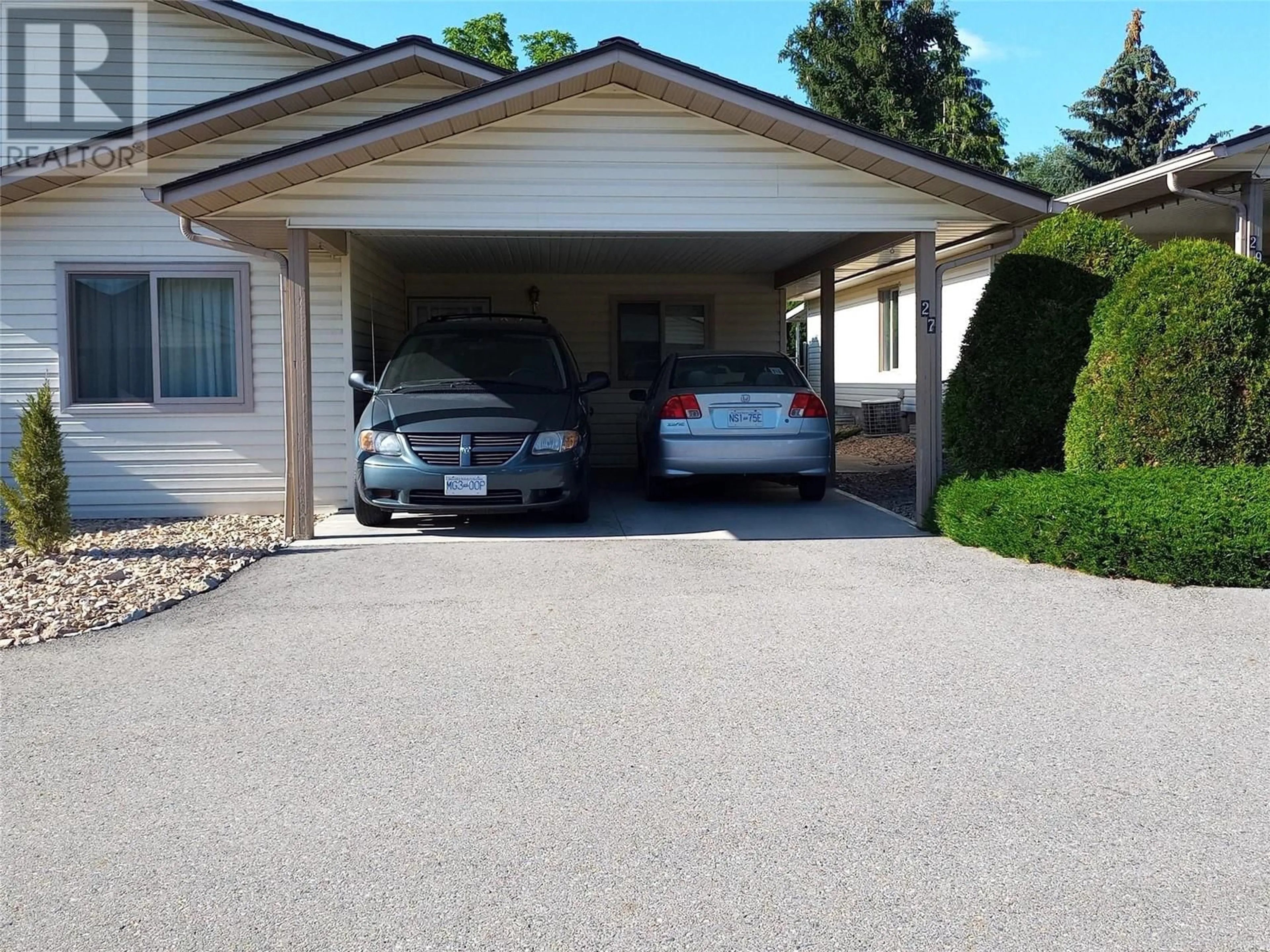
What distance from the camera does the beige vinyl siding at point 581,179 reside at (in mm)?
9406

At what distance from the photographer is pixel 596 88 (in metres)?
9.36

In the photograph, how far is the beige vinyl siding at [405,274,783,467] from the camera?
1576cm

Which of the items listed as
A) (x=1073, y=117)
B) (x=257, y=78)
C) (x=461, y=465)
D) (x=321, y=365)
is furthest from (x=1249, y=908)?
(x=1073, y=117)

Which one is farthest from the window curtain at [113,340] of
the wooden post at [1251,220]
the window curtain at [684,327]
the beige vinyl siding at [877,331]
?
the wooden post at [1251,220]

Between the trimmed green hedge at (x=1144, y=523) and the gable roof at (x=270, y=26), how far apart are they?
27.9ft

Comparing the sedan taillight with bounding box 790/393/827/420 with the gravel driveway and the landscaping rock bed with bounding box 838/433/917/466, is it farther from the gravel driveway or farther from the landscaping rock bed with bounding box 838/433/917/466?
the landscaping rock bed with bounding box 838/433/917/466

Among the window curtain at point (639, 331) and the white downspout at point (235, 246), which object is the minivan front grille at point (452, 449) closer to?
the white downspout at point (235, 246)

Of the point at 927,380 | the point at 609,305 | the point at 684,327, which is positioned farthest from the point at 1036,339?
the point at 609,305

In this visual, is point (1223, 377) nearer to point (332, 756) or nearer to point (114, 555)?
point (332, 756)

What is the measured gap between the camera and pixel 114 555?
912 cm

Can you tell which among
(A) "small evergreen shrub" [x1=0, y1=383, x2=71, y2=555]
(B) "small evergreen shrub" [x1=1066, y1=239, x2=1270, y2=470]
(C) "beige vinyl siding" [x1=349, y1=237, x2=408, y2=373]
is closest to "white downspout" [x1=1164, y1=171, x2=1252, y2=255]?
(B) "small evergreen shrub" [x1=1066, y1=239, x2=1270, y2=470]

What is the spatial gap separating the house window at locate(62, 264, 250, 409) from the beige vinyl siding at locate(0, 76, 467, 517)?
0.45 ft

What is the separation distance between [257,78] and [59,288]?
11.0ft

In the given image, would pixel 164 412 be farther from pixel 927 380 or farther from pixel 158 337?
pixel 927 380
